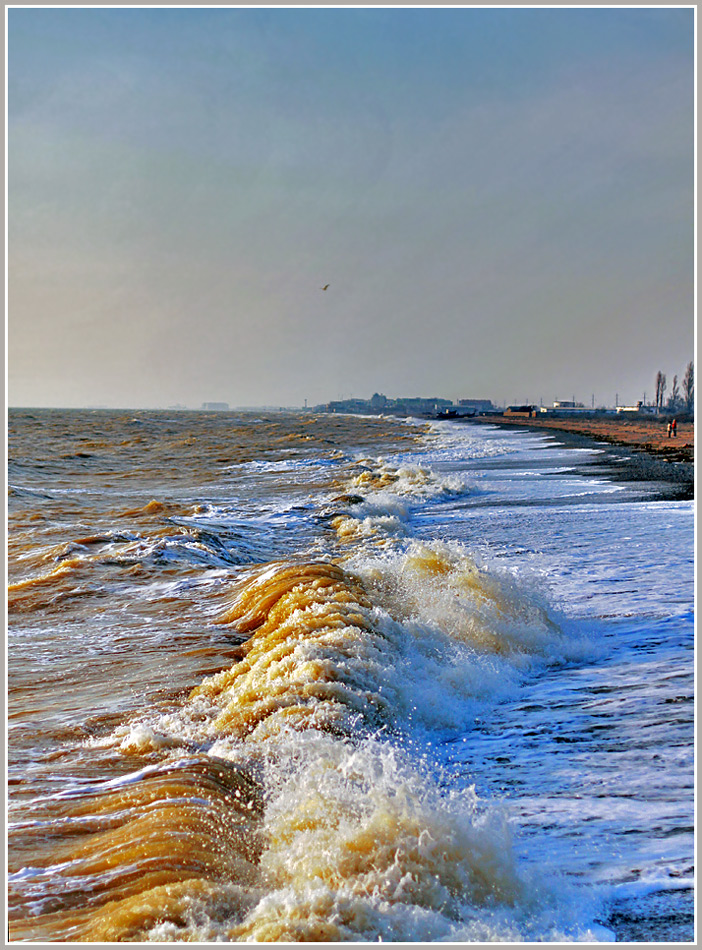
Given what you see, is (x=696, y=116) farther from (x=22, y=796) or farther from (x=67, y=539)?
(x=67, y=539)

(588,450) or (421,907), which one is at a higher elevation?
(588,450)

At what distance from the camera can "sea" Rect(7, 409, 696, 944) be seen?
315 cm

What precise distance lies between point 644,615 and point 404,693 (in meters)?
3.12

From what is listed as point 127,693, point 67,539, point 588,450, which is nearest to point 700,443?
point 127,693

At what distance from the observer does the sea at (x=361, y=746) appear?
3.15 m

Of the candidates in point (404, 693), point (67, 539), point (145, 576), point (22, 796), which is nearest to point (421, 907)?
point (404, 693)

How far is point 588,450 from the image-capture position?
1246 inches

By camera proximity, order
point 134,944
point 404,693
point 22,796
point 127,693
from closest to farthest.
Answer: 1. point 134,944
2. point 22,796
3. point 404,693
4. point 127,693

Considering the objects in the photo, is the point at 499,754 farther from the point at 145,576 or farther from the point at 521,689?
the point at 145,576

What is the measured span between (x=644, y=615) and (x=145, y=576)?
7586mm

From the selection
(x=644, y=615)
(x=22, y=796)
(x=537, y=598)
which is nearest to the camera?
(x=22, y=796)

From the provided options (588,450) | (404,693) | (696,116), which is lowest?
(404,693)

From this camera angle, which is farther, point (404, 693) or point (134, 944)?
point (404, 693)

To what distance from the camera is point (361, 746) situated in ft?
Result: 14.4
